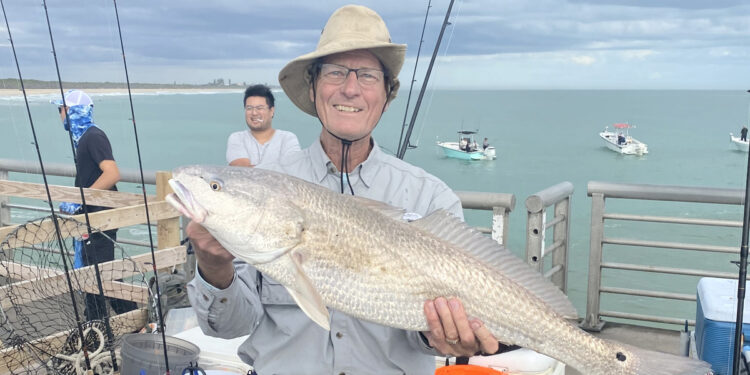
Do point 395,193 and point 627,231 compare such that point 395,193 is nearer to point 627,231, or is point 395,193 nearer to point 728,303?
point 728,303

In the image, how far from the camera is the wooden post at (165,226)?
5934 millimetres

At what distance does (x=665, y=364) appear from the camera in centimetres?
231

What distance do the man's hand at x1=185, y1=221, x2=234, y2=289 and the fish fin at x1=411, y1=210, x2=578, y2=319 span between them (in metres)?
0.69

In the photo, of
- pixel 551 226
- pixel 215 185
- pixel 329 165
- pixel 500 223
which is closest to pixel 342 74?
pixel 329 165

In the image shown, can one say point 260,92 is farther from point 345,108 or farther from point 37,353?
point 345,108

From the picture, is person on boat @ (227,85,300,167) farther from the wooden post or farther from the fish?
the fish

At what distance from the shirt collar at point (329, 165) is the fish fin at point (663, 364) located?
46.5 inches

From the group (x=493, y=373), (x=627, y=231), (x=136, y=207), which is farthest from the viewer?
(x=627, y=231)

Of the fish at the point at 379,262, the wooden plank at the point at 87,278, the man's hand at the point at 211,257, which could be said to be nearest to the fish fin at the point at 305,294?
the fish at the point at 379,262

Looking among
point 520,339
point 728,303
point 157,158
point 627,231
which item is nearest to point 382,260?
point 520,339

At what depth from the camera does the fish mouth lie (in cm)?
214

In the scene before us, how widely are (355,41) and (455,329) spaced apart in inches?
48.4

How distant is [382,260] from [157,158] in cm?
5446

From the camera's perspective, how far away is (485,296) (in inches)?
92.3
